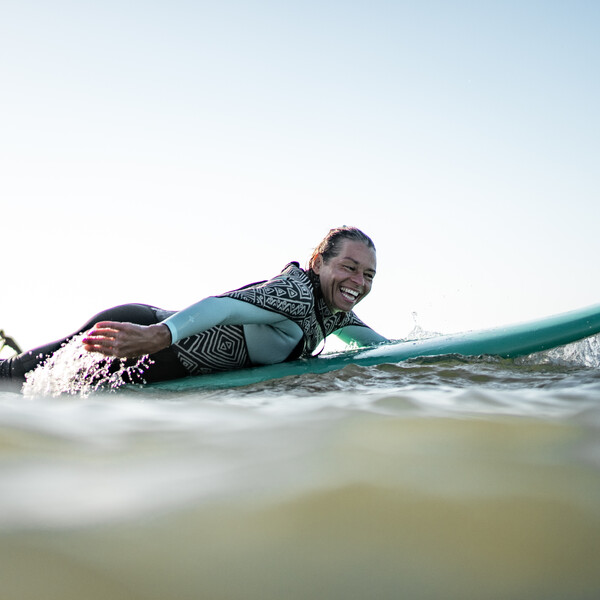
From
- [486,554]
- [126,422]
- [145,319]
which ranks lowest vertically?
[486,554]

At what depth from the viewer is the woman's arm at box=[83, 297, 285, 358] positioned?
2193mm

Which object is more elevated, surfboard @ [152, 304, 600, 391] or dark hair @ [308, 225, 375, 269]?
dark hair @ [308, 225, 375, 269]

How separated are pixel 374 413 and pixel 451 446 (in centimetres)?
31

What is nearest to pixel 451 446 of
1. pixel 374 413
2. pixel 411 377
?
pixel 374 413

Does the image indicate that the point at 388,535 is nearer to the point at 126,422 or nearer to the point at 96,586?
the point at 96,586

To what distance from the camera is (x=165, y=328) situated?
229 cm

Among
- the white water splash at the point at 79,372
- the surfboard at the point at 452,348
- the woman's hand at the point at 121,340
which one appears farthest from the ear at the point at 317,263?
the woman's hand at the point at 121,340

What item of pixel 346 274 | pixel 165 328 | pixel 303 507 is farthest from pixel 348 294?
pixel 303 507

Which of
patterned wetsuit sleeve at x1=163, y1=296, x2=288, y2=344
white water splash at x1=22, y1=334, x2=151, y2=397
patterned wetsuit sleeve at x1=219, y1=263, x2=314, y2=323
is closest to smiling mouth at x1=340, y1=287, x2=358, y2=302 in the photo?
patterned wetsuit sleeve at x1=219, y1=263, x2=314, y2=323

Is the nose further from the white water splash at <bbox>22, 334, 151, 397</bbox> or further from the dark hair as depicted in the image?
the white water splash at <bbox>22, 334, 151, 397</bbox>

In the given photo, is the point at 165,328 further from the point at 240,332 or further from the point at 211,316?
the point at 240,332

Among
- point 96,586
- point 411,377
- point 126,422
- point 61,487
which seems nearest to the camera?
point 96,586

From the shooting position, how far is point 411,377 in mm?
1978

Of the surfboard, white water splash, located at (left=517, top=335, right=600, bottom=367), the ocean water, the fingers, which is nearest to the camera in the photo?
the ocean water
